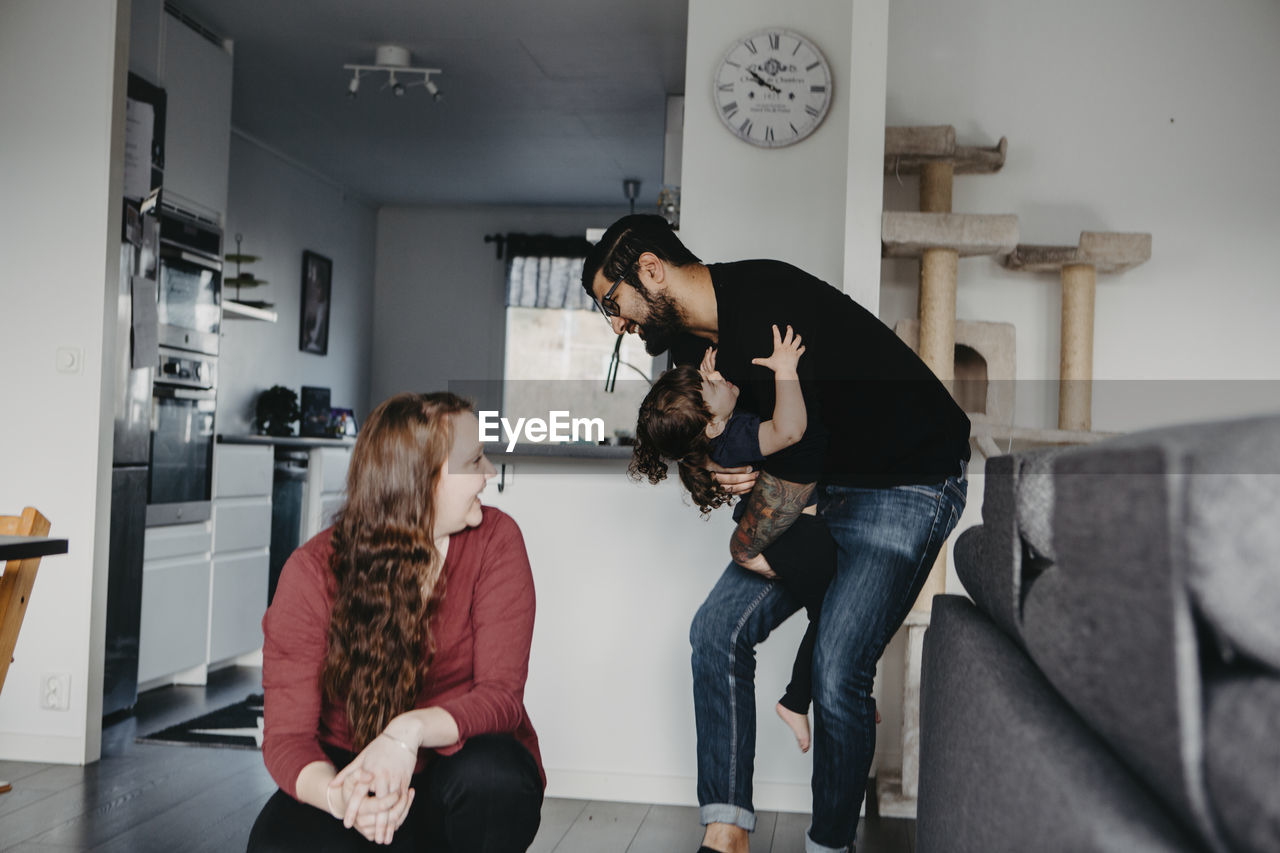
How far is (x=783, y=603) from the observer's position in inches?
80.4

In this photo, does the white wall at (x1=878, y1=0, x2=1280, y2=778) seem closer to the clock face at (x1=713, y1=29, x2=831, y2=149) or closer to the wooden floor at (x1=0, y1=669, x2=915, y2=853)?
the clock face at (x1=713, y1=29, x2=831, y2=149)

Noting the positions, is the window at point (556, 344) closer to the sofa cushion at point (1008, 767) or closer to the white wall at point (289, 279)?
the white wall at point (289, 279)

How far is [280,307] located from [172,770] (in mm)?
4286

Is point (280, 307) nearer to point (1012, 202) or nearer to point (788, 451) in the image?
point (1012, 202)

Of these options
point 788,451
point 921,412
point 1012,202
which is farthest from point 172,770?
point 1012,202

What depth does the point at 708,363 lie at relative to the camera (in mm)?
2012

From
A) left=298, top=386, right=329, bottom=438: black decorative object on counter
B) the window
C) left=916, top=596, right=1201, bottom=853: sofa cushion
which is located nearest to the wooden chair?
left=916, top=596, right=1201, bottom=853: sofa cushion

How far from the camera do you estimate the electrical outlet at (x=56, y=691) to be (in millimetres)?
2957

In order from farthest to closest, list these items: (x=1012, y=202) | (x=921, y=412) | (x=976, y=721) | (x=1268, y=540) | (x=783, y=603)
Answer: (x=1012, y=202) < (x=783, y=603) < (x=921, y=412) < (x=976, y=721) < (x=1268, y=540)

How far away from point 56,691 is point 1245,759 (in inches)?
126

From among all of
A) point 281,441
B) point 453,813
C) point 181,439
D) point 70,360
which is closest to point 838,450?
point 453,813

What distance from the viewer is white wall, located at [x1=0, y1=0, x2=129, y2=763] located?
2.97 metres

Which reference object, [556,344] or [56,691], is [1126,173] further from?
[556,344]

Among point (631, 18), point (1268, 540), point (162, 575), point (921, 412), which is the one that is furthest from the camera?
point (631, 18)
